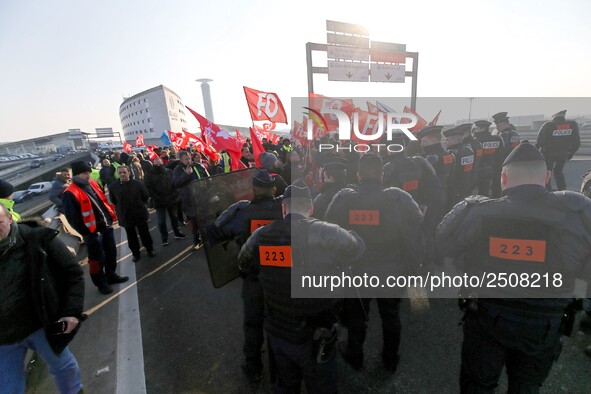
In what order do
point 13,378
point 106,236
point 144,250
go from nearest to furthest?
point 13,378, point 106,236, point 144,250

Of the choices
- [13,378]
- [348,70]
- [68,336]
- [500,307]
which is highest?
[348,70]

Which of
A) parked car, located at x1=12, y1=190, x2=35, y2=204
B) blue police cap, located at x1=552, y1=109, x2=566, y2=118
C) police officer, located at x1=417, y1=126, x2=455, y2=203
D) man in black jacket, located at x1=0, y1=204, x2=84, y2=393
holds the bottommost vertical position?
parked car, located at x1=12, y1=190, x2=35, y2=204

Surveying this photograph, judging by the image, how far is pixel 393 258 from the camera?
2.64 m

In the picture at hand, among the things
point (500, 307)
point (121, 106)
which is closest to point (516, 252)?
point (500, 307)

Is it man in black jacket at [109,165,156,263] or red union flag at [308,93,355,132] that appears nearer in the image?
man in black jacket at [109,165,156,263]

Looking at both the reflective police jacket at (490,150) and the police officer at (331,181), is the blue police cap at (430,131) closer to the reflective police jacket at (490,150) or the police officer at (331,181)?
the reflective police jacket at (490,150)

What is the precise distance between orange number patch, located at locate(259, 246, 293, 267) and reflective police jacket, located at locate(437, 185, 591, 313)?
1.35m

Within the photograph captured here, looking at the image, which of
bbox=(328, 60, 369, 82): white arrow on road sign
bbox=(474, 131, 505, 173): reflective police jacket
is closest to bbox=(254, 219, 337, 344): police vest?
bbox=(474, 131, 505, 173): reflective police jacket

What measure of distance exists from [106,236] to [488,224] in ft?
16.8

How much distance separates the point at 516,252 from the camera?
1742 mm

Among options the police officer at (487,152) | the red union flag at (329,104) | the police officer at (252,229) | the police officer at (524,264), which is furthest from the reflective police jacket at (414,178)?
the red union flag at (329,104)

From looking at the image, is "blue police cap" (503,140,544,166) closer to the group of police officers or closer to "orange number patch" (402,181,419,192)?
the group of police officers

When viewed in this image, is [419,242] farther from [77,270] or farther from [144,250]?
[144,250]

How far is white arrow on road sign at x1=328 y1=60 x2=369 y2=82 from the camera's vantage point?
45.2ft
